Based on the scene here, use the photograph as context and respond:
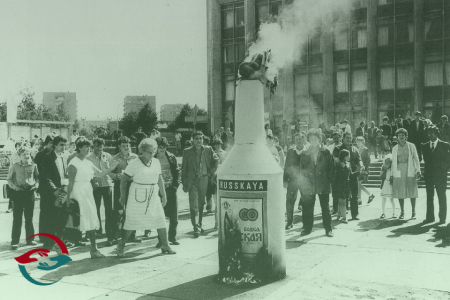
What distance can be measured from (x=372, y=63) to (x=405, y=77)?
7.80ft

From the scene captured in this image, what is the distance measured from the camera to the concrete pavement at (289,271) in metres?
5.03

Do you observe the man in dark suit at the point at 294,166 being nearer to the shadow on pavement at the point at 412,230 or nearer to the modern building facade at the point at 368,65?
the shadow on pavement at the point at 412,230

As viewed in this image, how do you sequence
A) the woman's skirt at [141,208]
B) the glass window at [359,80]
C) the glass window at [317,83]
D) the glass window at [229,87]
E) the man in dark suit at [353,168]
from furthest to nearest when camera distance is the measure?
the glass window at [229,87], the glass window at [317,83], the glass window at [359,80], the man in dark suit at [353,168], the woman's skirt at [141,208]

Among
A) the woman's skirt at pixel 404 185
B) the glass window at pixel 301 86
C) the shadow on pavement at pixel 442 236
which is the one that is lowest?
the shadow on pavement at pixel 442 236

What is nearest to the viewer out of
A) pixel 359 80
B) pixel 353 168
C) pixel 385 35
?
pixel 353 168

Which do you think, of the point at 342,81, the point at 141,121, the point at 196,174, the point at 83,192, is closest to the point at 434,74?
the point at 342,81

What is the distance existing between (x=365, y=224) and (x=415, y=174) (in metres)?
1.52

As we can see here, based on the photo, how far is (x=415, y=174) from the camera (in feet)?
32.2

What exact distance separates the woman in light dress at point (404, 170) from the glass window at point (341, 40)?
88.1ft

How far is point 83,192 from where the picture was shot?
22.9ft

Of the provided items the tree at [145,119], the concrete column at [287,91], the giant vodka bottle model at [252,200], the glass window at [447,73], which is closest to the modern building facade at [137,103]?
the tree at [145,119]

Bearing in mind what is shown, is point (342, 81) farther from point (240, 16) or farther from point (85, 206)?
point (85, 206)

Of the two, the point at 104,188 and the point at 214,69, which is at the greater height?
the point at 214,69

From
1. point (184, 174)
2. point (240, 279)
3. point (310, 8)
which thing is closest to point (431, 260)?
point (240, 279)
